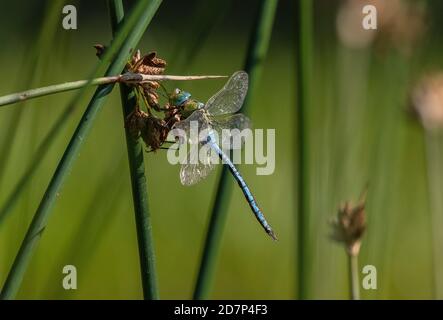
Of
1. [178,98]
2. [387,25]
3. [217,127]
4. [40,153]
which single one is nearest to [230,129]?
[217,127]

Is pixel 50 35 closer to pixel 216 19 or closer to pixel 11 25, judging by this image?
pixel 216 19

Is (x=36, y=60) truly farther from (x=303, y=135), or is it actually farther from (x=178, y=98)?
(x=303, y=135)

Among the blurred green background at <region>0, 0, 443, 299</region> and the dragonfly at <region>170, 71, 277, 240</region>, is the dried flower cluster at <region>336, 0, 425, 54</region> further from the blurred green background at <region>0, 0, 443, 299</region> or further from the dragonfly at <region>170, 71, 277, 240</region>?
the dragonfly at <region>170, 71, 277, 240</region>

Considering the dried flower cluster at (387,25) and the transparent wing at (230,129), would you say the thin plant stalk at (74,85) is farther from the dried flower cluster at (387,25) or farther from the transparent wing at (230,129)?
the dried flower cluster at (387,25)

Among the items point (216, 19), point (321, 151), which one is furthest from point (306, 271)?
point (321, 151)

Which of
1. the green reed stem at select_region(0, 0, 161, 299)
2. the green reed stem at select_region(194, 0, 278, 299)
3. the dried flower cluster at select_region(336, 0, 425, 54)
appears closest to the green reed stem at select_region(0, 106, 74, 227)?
the green reed stem at select_region(0, 0, 161, 299)

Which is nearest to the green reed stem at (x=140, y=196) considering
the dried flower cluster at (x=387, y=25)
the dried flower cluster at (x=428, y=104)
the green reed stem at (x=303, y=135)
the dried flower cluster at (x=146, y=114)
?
the dried flower cluster at (x=146, y=114)
